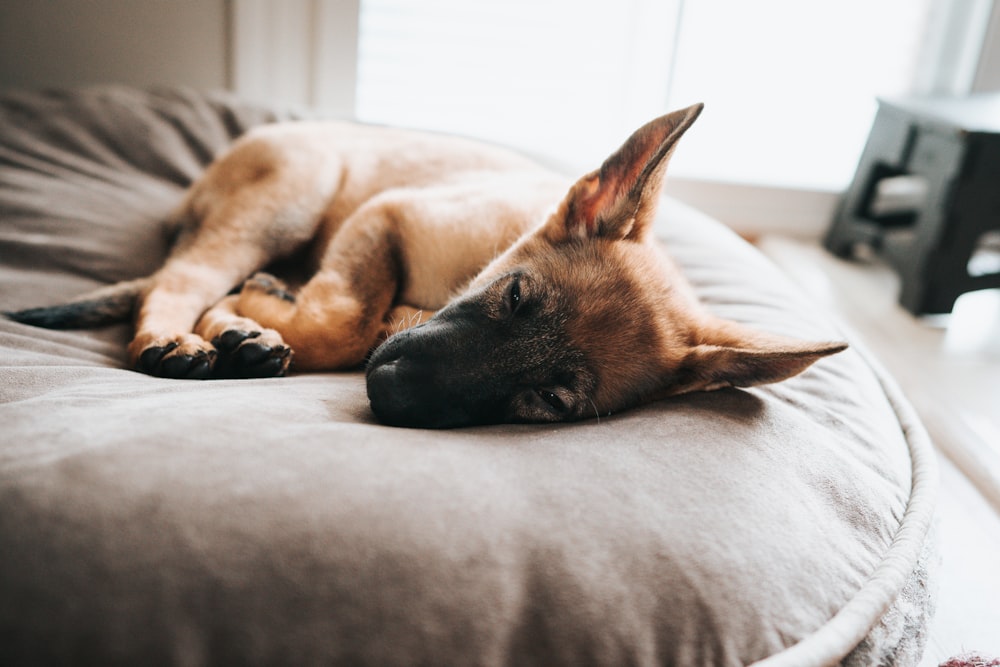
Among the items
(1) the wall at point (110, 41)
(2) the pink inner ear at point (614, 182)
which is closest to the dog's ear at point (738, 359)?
(2) the pink inner ear at point (614, 182)

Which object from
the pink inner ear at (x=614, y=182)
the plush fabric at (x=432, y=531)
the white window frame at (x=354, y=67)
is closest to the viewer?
the plush fabric at (x=432, y=531)

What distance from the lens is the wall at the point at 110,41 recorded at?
383 centimetres

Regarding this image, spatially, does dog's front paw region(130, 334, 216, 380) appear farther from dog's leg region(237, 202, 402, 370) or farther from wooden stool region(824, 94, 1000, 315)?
wooden stool region(824, 94, 1000, 315)

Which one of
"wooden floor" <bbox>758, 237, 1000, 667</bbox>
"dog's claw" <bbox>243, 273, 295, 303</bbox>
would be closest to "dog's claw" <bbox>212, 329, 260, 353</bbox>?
"dog's claw" <bbox>243, 273, 295, 303</bbox>

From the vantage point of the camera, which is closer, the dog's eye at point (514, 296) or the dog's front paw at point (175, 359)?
the dog's eye at point (514, 296)

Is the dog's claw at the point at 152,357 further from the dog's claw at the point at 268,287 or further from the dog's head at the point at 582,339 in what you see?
the dog's head at the point at 582,339

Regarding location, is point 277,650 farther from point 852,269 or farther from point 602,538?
Result: point 852,269

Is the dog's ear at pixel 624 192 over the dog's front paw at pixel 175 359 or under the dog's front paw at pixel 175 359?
over

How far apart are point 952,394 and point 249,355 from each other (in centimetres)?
270

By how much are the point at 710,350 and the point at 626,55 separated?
3.27 metres

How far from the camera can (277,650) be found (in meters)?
1.01

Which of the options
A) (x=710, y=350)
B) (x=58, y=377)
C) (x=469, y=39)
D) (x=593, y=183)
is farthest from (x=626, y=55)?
(x=58, y=377)

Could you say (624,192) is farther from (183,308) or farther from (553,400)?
(183,308)

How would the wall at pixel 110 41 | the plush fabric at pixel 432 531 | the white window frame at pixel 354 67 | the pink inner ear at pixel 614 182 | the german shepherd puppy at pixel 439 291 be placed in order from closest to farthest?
the plush fabric at pixel 432 531
the german shepherd puppy at pixel 439 291
the pink inner ear at pixel 614 182
the wall at pixel 110 41
the white window frame at pixel 354 67
